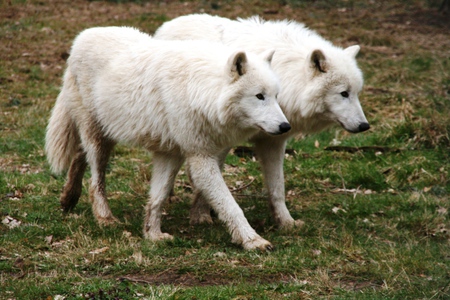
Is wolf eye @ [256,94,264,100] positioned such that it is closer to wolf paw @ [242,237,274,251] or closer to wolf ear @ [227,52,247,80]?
wolf ear @ [227,52,247,80]

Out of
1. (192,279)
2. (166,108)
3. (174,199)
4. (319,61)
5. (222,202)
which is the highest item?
(319,61)

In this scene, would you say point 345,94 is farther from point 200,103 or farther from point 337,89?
point 200,103

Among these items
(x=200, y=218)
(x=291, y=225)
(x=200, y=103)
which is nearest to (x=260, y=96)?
(x=200, y=103)

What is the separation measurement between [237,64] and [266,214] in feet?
7.33

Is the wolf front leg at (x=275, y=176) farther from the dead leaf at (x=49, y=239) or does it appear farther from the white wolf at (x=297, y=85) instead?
the dead leaf at (x=49, y=239)

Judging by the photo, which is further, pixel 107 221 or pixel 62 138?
pixel 62 138

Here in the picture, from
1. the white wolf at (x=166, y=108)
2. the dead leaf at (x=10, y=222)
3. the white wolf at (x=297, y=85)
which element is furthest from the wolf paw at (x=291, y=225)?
the dead leaf at (x=10, y=222)

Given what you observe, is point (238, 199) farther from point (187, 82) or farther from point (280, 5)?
point (280, 5)

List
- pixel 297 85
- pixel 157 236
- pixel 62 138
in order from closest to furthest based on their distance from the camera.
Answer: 1. pixel 157 236
2. pixel 297 85
3. pixel 62 138

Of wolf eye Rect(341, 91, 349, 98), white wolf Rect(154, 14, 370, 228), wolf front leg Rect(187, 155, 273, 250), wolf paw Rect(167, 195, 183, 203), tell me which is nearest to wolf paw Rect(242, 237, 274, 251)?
wolf front leg Rect(187, 155, 273, 250)

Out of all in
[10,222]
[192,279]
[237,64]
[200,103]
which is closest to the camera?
[192,279]

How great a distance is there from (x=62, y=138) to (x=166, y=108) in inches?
64.9

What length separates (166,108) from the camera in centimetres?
613

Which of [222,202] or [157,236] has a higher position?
[222,202]
